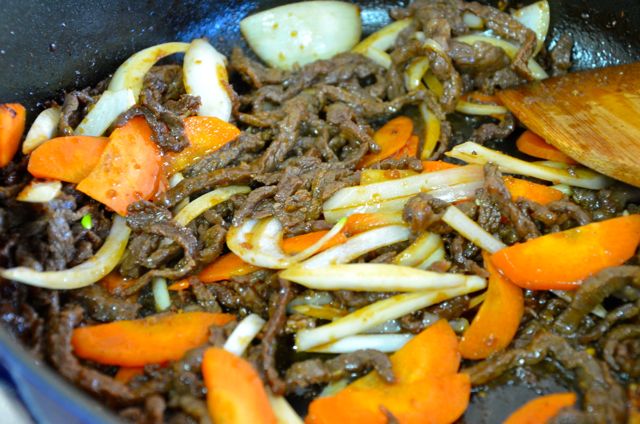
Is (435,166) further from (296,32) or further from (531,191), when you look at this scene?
(296,32)

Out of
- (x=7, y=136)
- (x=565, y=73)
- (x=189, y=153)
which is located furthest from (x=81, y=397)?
(x=565, y=73)

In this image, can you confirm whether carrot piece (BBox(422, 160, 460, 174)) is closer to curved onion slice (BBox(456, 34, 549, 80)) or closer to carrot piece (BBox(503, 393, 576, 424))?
curved onion slice (BBox(456, 34, 549, 80))

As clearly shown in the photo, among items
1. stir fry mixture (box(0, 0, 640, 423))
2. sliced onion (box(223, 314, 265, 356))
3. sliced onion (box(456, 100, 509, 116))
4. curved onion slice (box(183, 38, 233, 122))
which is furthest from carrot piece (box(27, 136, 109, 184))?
sliced onion (box(456, 100, 509, 116))

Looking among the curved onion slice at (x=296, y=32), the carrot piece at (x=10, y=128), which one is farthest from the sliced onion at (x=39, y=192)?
the curved onion slice at (x=296, y=32)

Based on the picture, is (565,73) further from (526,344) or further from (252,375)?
(252,375)

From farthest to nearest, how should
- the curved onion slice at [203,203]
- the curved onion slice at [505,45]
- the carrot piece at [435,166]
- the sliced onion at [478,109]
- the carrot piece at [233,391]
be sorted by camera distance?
the curved onion slice at [505,45] < the sliced onion at [478,109] < the carrot piece at [435,166] < the curved onion slice at [203,203] < the carrot piece at [233,391]

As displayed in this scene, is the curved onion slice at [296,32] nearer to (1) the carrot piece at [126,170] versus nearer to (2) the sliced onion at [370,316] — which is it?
(1) the carrot piece at [126,170]

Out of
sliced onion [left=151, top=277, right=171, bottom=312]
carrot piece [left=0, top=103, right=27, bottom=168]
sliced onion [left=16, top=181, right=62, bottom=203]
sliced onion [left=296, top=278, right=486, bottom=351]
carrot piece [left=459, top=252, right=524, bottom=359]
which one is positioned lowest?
carrot piece [left=459, top=252, right=524, bottom=359]
